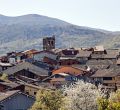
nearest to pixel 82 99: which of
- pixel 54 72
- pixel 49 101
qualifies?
pixel 49 101

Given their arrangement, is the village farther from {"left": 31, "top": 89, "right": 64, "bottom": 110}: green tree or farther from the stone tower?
the stone tower

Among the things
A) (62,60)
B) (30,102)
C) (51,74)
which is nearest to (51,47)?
(62,60)

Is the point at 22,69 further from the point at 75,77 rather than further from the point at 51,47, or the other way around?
the point at 51,47

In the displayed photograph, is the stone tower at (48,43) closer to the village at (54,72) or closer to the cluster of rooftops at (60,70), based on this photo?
the village at (54,72)

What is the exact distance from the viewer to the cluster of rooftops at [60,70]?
90.9 m

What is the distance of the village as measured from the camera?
2963 inches

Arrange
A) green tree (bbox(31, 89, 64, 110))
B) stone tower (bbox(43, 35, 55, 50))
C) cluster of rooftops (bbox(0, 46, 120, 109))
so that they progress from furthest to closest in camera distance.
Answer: stone tower (bbox(43, 35, 55, 50)), cluster of rooftops (bbox(0, 46, 120, 109)), green tree (bbox(31, 89, 64, 110))

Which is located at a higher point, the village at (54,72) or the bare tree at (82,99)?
the bare tree at (82,99)

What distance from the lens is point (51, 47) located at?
16025cm

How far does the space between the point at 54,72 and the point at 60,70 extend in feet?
5.16

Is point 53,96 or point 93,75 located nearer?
point 53,96

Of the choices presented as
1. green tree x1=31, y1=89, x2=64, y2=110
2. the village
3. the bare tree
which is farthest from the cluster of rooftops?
the bare tree

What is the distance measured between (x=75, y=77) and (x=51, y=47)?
211ft

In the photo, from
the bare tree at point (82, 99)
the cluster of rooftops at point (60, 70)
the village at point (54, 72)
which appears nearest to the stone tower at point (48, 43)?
the village at point (54, 72)
